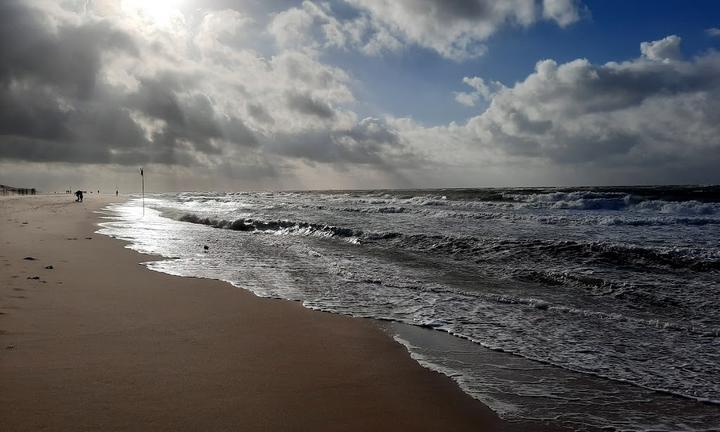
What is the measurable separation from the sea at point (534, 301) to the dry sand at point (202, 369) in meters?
0.55

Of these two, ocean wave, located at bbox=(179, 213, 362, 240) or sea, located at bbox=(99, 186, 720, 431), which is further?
ocean wave, located at bbox=(179, 213, 362, 240)

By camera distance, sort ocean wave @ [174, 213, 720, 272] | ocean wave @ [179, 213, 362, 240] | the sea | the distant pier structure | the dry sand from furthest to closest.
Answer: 1. the distant pier structure
2. ocean wave @ [179, 213, 362, 240]
3. ocean wave @ [174, 213, 720, 272]
4. the sea
5. the dry sand

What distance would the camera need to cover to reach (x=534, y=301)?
7551 millimetres

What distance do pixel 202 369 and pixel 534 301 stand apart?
Result: 5517mm

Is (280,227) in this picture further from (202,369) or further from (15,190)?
Result: (15,190)

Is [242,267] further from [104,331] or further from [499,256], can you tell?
[499,256]

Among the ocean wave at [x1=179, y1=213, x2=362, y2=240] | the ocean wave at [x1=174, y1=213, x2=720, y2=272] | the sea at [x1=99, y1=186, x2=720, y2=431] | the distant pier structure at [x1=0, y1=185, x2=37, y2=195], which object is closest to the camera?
the sea at [x1=99, y1=186, x2=720, y2=431]

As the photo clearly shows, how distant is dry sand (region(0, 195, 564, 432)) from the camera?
3271mm

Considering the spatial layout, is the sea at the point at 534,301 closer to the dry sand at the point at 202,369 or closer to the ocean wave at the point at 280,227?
the dry sand at the point at 202,369

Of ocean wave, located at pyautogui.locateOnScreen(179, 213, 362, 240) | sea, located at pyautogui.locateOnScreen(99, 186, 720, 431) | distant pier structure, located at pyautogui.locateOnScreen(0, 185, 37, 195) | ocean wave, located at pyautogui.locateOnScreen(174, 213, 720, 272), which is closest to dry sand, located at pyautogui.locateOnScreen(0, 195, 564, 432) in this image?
sea, located at pyautogui.locateOnScreen(99, 186, 720, 431)

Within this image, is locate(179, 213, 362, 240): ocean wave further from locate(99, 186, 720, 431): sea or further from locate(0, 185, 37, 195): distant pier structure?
locate(0, 185, 37, 195): distant pier structure

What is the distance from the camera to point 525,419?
11.6 ft

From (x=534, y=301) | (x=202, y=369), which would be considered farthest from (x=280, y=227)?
(x=202, y=369)

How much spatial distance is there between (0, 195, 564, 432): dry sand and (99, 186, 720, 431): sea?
547 millimetres
